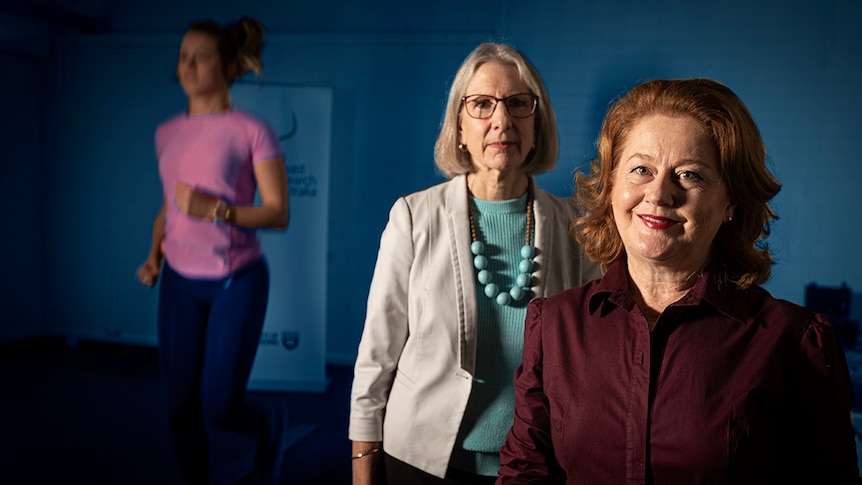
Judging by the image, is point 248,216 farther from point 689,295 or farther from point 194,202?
point 689,295

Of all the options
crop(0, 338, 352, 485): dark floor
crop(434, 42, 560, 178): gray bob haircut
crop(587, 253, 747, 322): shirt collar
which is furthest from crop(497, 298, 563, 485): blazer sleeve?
crop(0, 338, 352, 485): dark floor

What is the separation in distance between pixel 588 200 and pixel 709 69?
1.97 m

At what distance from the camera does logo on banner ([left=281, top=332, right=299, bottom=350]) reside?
11.5 ft

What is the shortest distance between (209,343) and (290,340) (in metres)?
0.68

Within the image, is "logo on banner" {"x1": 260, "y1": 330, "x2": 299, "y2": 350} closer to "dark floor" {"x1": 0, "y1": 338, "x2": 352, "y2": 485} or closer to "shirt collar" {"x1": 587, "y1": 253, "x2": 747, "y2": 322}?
"dark floor" {"x1": 0, "y1": 338, "x2": 352, "y2": 485}

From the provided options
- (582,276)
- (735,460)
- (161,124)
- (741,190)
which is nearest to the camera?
(735,460)

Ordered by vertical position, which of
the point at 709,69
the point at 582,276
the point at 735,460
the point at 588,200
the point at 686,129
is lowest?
the point at 735,460

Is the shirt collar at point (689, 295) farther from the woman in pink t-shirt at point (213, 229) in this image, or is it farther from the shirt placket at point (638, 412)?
the woman in pink t-shirt at point (213, 229)

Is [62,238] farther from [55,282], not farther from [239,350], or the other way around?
[239,350]

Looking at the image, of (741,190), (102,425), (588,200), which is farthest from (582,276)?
(102,425)

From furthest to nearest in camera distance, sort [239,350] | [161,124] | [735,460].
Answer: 1. [161,124]
2. [239,350]
3. [735,460]

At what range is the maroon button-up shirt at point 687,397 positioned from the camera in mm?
1062

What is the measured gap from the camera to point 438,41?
11.3 ft

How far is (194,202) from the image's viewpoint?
9.58ft
